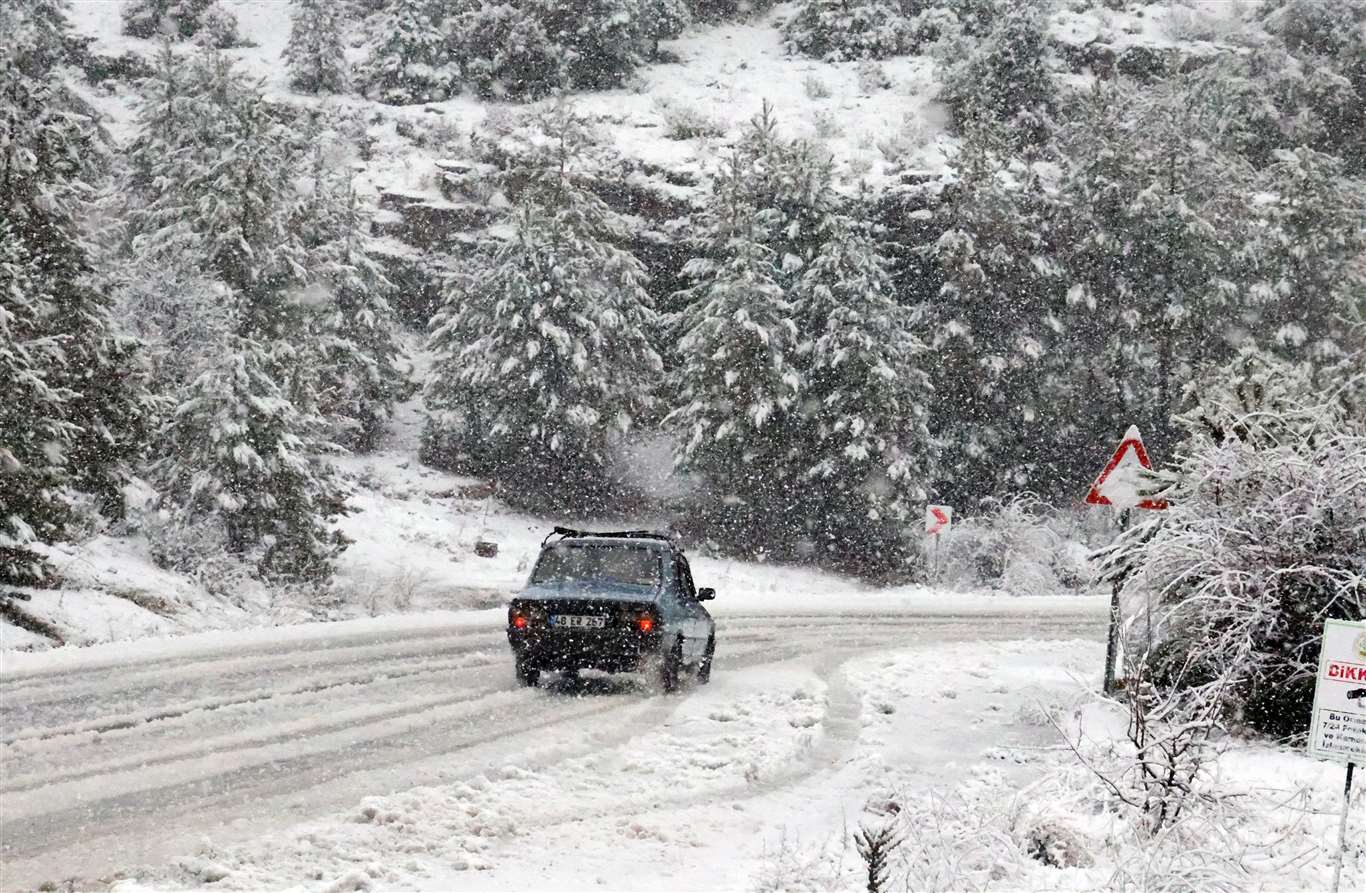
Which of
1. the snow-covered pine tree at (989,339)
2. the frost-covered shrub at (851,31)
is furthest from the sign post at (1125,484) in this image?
the frost-covered shrub at (851,31)

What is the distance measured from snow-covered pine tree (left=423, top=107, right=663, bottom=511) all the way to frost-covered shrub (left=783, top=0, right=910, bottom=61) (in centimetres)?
2371

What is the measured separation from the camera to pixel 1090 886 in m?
6.31

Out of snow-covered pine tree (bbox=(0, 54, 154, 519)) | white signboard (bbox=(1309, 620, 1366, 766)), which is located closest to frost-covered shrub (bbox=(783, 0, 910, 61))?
snow-covered pine tree (bbox=(0, 54, 154, 519))

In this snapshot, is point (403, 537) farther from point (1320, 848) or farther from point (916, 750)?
point (1320, 848)

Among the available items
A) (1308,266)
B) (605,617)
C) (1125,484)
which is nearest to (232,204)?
(605,617)

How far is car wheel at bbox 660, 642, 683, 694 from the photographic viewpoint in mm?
12234

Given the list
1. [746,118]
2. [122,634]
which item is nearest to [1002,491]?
[746,118]

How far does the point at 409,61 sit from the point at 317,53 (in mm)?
4017

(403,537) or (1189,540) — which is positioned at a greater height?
(1189,540)

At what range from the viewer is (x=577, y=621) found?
12.0 m

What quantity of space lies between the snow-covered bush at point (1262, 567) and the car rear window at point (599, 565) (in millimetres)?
5131

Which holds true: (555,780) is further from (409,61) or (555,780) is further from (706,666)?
(409,61)

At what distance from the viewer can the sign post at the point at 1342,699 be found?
605 cm

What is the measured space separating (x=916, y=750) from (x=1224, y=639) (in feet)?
8.90
